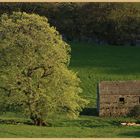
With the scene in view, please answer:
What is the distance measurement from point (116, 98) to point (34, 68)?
43.7 feet

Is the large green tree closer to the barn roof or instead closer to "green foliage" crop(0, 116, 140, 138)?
"green foliage" crop(0, 116, 140, 138)

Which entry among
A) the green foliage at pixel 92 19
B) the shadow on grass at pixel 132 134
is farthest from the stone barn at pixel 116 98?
the green foliage at pixel 92 19

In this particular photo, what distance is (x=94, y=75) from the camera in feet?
226

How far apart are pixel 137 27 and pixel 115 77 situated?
119ft

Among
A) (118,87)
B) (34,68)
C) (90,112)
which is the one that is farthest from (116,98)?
(34,68)

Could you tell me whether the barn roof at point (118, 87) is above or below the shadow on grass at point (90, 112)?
above

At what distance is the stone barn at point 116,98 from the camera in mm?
50219

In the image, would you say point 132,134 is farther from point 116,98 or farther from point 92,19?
point 92,19

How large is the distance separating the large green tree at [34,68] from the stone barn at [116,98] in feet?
33.7

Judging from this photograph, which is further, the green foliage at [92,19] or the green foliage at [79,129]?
the green foliage at [92,19]

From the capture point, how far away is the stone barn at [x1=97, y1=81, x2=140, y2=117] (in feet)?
165

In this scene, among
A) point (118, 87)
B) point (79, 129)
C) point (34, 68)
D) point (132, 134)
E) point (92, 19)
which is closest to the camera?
point (132, 134)

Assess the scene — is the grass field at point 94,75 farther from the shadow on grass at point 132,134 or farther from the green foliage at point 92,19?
the green foliage at point 92,19

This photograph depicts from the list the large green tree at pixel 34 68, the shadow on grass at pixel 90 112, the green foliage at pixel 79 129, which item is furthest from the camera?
the shadow on grass at pixel 90 112
